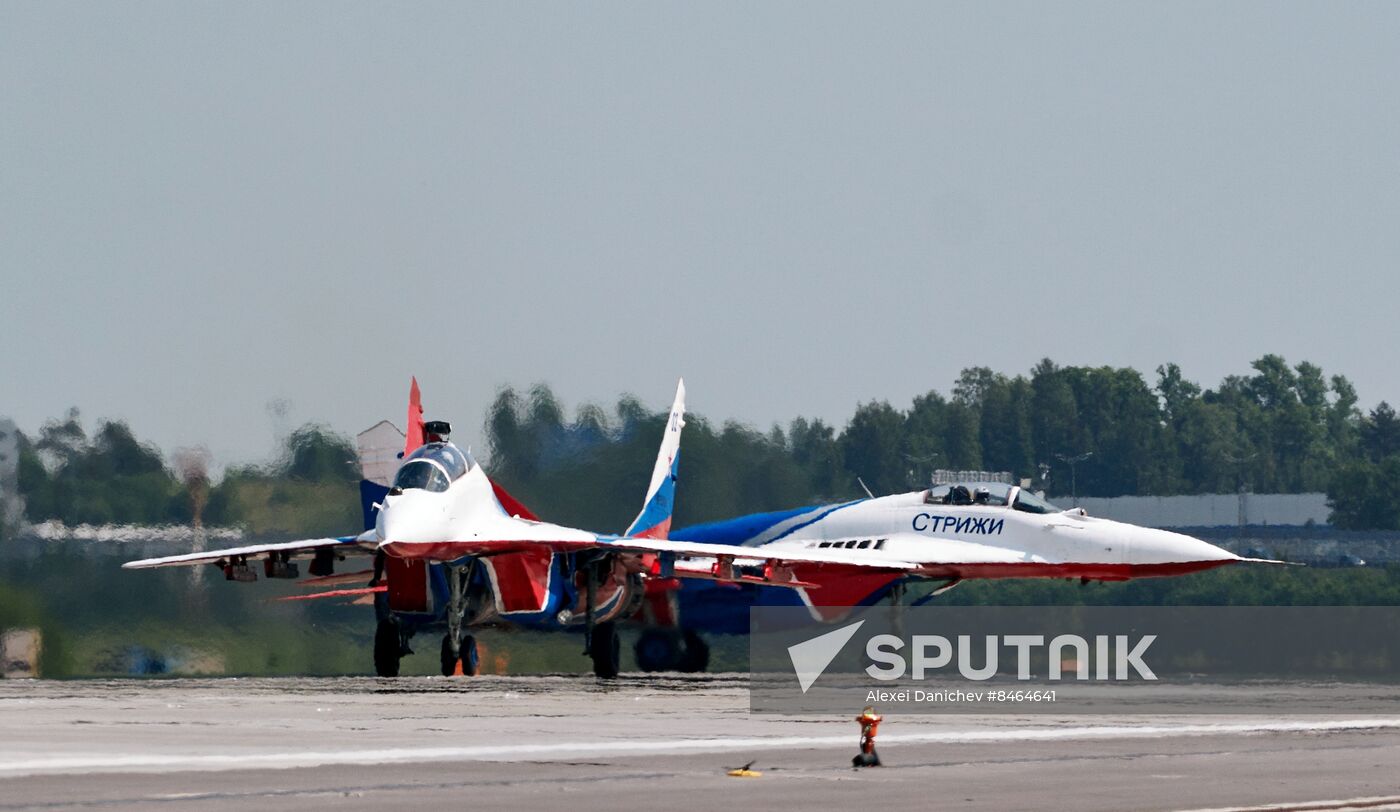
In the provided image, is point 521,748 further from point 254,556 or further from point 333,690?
point 254,556

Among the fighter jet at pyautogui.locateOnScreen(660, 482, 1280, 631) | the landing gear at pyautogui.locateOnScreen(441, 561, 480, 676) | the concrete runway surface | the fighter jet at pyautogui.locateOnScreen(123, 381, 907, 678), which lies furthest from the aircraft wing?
the concrete runway surface

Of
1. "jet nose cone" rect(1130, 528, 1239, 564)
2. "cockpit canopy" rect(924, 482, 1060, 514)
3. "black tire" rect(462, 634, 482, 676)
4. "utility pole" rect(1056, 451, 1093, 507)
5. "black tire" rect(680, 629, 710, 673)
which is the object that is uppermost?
"utility pole" rect(1056, 451, 1093, 507)

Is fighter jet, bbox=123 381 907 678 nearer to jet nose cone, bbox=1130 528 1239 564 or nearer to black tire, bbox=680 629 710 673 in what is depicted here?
black tire, bbox=680 629 710 673

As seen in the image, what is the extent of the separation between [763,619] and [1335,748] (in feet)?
62.2

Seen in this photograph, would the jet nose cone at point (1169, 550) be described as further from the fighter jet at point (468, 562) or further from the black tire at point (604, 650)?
the black tire at point (604, 650)

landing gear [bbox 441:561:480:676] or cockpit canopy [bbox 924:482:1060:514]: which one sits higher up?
cockpit canopy [bbox 924:482:1060:514]

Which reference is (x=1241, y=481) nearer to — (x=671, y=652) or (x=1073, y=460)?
(x=1073, y=460)

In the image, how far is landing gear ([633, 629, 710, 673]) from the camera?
34.0 meters

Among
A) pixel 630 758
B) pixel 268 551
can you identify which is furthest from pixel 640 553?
pixel 630 758

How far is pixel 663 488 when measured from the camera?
3519 cm

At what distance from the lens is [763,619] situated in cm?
3409

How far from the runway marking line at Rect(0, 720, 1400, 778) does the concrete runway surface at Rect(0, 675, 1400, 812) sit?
3 centimetres

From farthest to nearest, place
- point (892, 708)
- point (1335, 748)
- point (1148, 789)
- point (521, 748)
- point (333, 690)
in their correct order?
point (333, 690) < point (892, 708) < point (1335, 748) < point (521, 748) < point (1148, 789)

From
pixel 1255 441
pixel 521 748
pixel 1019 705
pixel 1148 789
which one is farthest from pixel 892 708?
pixel 1255 441
